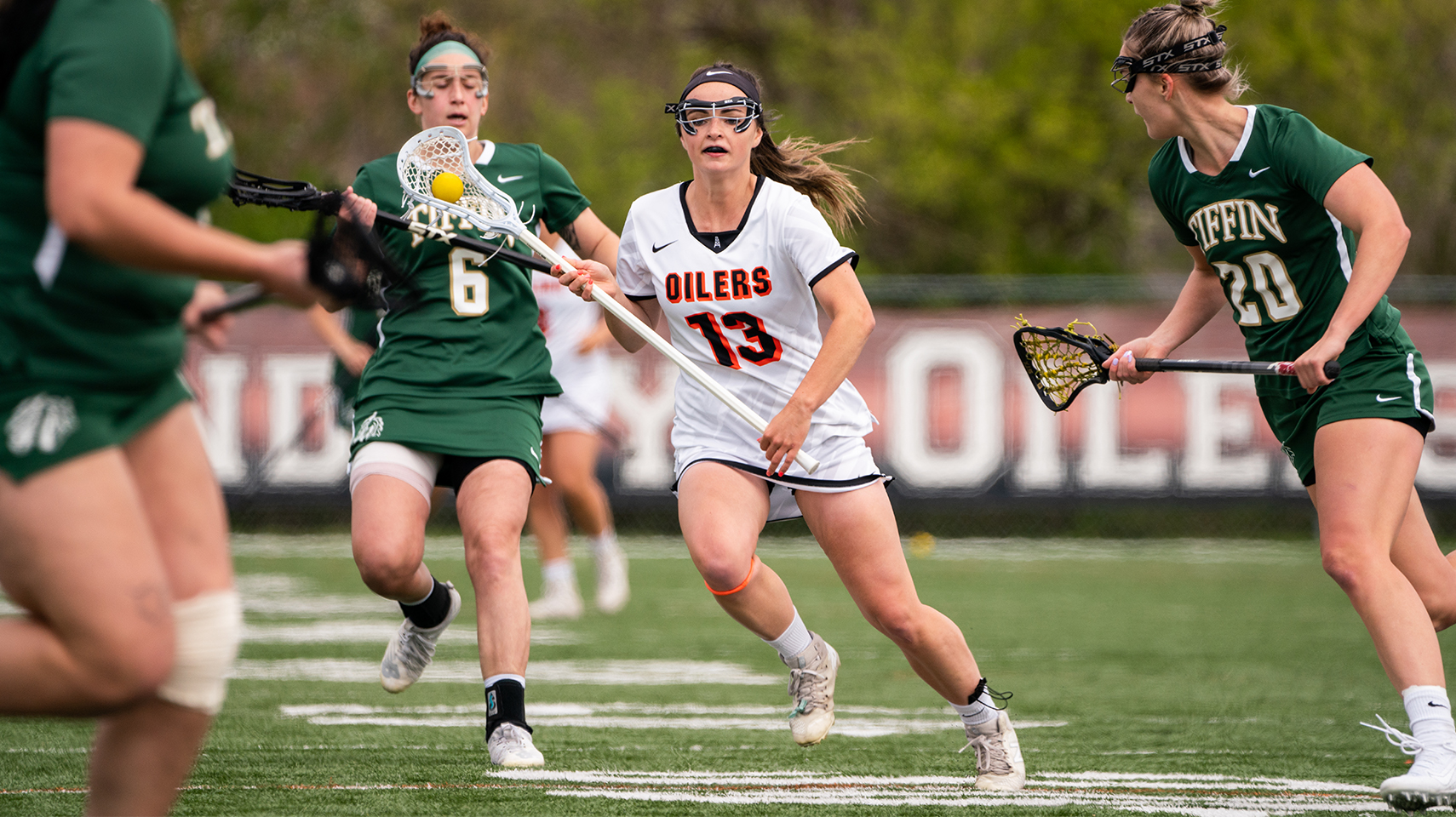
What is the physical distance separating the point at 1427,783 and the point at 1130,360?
4.86 ft

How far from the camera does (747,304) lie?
4.50m

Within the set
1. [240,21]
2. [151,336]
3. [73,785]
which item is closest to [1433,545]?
[151,336]

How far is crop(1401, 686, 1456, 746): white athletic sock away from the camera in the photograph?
13.1ft

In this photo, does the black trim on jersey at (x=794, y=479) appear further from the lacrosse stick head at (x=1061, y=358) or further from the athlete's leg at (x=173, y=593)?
the athlete's leg at (x=173, y=593)

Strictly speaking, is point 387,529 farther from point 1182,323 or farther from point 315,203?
point 1182,323

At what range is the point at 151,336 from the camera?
268 centimetres

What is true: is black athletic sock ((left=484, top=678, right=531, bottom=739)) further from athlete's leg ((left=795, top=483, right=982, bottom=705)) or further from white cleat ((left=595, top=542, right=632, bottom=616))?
white cleat ((left=595, top=542, right=632, bottom=616))

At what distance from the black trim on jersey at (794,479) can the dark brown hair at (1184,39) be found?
55.7 inches

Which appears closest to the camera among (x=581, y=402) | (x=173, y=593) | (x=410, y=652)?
(x=173, y=593)

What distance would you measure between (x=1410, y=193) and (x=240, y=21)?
14.6m

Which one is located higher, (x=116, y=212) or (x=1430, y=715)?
(x=116, y=212)

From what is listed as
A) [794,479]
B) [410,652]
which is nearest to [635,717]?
[410,652]

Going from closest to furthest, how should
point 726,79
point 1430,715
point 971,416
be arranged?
1. point 1430,715
2. point 726,79
3. point 971,416

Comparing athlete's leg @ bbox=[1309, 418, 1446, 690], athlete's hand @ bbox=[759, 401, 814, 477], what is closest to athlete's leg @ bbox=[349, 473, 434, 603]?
athlete's hand @ bbox=[759, 401, 814, 477]
